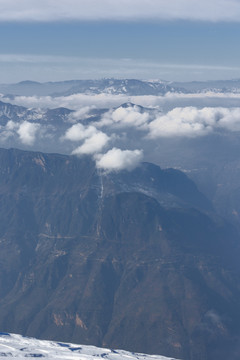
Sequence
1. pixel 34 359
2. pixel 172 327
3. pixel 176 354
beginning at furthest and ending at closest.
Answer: pixel 172 327
pixel 176 354
pixel 34 359

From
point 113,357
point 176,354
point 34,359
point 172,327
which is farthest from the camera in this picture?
point 172,327

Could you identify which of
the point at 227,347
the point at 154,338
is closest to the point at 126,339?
the point at 154,338

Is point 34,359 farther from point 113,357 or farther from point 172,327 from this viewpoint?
point 172,327

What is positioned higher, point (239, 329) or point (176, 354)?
point (239, 329)

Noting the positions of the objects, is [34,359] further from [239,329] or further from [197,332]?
[239,329]

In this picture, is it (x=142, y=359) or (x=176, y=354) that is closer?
(x=142, y=359)

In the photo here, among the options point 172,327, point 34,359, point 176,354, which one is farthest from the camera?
point 172,327

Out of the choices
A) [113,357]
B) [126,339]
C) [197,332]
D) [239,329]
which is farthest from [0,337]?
[239,329]

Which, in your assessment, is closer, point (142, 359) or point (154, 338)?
point (142, 359)

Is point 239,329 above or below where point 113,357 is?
above
